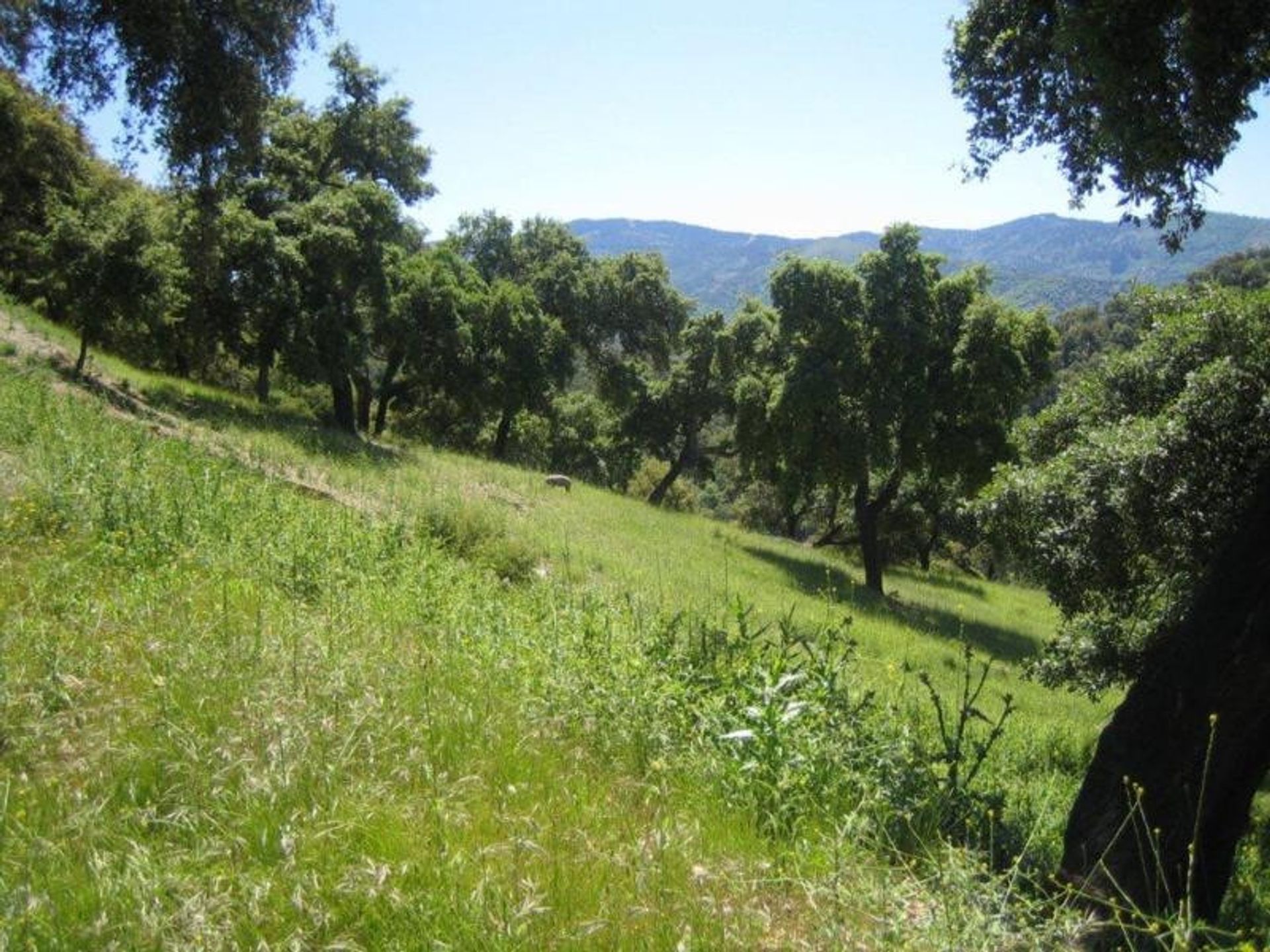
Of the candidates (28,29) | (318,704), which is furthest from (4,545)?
(28,29)

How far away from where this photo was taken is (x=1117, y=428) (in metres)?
8.66

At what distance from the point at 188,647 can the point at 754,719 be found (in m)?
3.20

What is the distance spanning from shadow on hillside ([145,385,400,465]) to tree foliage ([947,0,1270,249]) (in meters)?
14.0

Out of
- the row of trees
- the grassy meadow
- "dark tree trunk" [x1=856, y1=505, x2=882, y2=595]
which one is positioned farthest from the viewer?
"dark tree trunk" [x1=856, y1=505, x2=882, y2=595]

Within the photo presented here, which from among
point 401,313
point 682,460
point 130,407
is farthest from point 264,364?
point 682,460

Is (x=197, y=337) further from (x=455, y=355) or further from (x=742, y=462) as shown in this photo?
(x=742, y=462)

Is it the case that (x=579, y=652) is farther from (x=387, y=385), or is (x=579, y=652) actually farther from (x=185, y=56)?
(x=387, y=385)

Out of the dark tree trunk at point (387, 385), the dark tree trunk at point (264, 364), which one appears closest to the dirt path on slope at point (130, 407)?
the dark tree trunk at point (264, 364)

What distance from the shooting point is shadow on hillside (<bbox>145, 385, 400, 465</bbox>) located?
17.3 metres

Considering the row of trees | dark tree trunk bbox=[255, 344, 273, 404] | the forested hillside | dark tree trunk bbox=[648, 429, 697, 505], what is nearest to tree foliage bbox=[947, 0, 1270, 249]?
the forested hillside

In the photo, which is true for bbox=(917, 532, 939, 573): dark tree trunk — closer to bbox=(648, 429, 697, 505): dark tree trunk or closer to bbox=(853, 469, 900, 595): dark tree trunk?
bbox=(648, 429, 697, 505): dark tree trunk

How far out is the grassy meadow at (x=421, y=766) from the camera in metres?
2.83

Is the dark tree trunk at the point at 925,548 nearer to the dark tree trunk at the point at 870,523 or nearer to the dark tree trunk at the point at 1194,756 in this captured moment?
the dark tree trunk at the point at 870,523

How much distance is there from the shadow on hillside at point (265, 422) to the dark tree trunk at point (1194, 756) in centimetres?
1584
